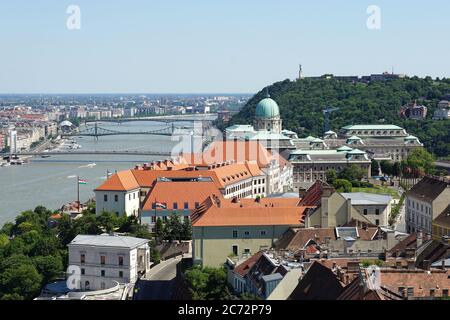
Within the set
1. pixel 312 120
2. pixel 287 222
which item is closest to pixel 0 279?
pixel 287 222

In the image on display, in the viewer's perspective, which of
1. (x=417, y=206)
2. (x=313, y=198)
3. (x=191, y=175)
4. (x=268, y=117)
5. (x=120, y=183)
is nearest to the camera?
(x=313, y=198)

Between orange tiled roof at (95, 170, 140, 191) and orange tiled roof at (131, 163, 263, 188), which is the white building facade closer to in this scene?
orange tiled roof at (95, 170, 140, 191)

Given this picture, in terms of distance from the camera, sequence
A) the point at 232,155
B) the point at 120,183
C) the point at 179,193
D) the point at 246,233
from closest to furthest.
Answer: the point at 246,233, the point at 179,193, the point at 120,183, the point at 232,155

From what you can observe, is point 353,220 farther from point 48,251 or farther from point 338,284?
point 338,284

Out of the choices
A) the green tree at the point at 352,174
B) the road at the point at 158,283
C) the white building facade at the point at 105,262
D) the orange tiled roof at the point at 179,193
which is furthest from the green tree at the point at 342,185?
the white building facade at the point at 105,262

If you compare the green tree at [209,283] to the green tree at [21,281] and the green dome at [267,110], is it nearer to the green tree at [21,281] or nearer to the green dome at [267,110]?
the green tree at [21,281]

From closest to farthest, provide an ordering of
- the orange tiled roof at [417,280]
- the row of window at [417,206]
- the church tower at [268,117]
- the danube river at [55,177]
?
the orange tiled roof at [417,280] < the row of window at [417,206] < the danube river at [55,177] < the church tower at [268,117]

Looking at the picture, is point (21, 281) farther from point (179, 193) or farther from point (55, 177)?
point (55, 177)

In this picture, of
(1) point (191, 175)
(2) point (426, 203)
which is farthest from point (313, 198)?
(1) point (191, 175)

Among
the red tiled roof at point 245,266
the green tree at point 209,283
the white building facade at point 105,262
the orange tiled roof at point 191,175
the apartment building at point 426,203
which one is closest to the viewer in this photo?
the green tree at point 209,283
